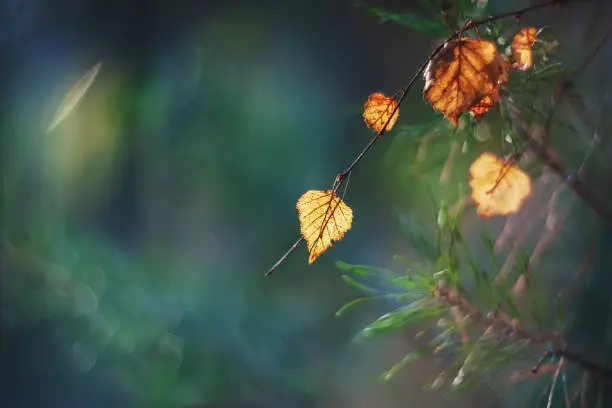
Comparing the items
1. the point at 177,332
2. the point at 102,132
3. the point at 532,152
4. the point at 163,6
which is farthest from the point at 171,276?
the point at 532,152

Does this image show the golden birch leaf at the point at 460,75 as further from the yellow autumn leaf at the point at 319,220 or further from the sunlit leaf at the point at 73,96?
the sunlit leaf at the point at 73,96

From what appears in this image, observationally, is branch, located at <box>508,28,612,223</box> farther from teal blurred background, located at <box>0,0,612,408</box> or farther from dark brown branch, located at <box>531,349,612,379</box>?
teal blurred background, located at <box>0,0,612,408</box>

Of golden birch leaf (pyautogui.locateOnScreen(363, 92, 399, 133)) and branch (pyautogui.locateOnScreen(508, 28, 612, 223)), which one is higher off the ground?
golden birch leaf (pyautogui.locateOnScreen(363, 92, 399, 133))

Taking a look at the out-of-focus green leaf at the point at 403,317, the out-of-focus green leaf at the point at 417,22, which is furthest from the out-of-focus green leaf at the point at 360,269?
the out-of-focus green leaf at the point at 417,22

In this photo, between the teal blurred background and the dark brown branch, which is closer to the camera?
the dark brown branch

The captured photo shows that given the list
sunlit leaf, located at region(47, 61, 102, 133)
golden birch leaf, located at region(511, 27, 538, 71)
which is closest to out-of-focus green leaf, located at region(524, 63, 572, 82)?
golden birch leaf, located at region(511, 27, 538, 71)

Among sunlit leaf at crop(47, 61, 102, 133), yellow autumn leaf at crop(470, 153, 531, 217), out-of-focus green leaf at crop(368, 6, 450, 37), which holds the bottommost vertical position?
yellow autumn leaf at crop(470, 153, 531, 217)

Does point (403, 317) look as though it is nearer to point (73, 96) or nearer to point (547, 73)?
point (547, 73)
